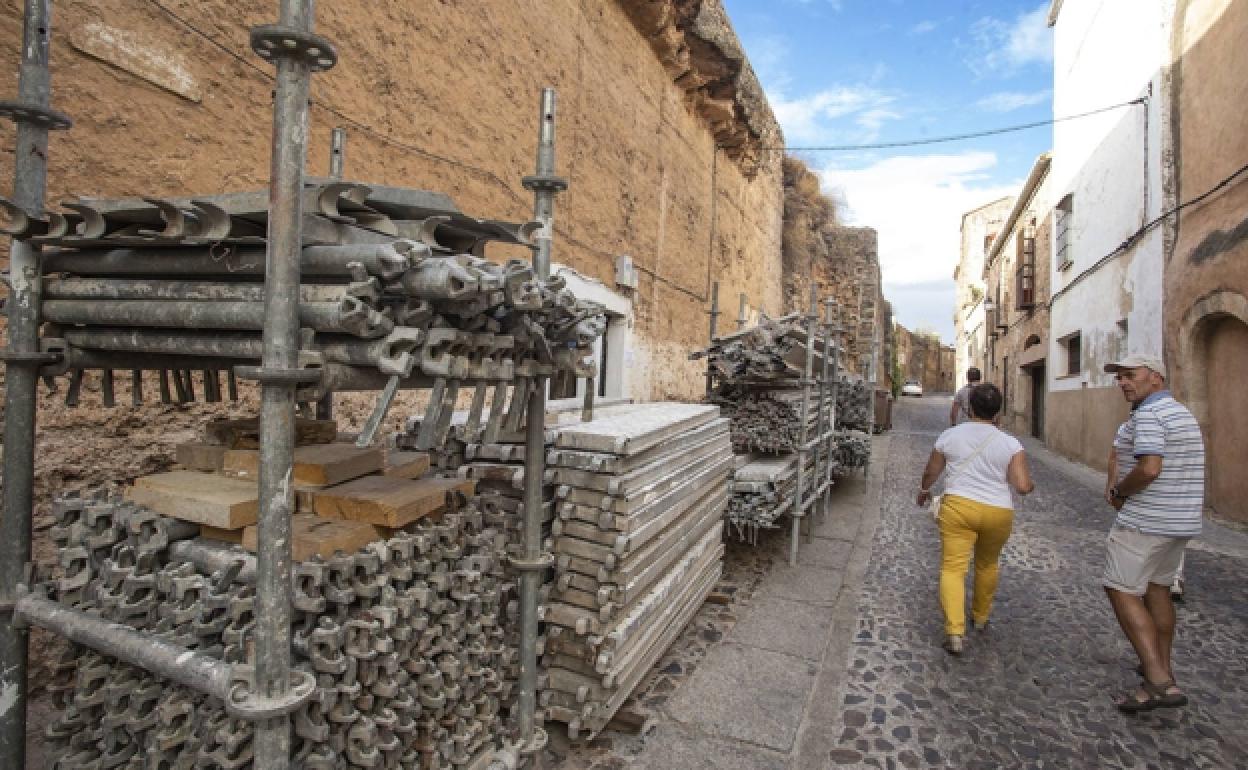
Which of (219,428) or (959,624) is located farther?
(959,624)

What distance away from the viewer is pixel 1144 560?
350 cm

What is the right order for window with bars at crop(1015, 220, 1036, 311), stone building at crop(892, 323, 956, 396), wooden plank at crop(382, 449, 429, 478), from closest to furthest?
1. wooden plank at crop(382, 449, 429, 478)
2. window with bars at crop(1015, 220, 1036, 311)
3. stone building at crop(892, 323, 956, 396)

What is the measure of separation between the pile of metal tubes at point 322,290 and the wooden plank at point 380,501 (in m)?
0.49

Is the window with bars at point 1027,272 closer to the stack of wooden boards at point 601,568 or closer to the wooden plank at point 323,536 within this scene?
the stack of wooden boards at point 601,568

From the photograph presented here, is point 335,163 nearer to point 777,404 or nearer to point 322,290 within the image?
point 322,290

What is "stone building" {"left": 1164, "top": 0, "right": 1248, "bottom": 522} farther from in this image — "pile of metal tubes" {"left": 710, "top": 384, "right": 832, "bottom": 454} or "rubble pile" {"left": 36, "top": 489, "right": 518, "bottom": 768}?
"rubble pile" {"left": 36, "top": 489, "right": 518, "bottom": 768}

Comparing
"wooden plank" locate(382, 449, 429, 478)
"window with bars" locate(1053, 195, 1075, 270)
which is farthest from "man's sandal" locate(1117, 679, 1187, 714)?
"window with bars" locate(1053, 195, 1075, 270)

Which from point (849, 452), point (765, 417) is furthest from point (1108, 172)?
point (765, 417)

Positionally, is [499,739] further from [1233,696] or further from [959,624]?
[1233,696]

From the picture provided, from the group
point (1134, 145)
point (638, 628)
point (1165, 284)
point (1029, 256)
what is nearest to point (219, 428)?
point (638, 628)

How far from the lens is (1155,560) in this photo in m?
3.52

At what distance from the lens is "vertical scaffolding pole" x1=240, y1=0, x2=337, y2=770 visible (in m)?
1.52

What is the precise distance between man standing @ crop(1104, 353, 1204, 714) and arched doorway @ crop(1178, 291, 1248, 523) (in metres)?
4.99

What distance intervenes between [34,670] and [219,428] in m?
1.63
